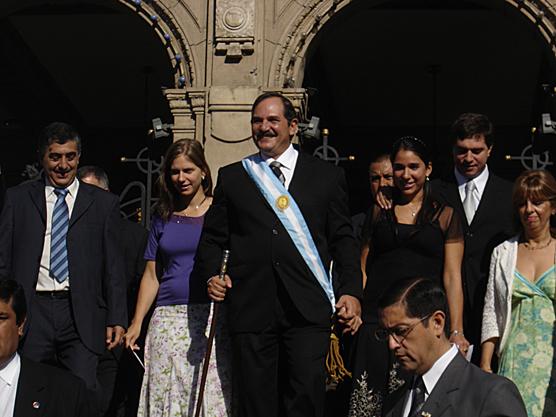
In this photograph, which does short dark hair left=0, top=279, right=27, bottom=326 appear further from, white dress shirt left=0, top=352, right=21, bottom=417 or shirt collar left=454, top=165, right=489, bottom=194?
shirt collar left=454, top=165, right=489, bottom=194

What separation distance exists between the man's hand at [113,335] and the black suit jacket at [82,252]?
3 centimetres

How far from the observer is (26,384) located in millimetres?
5398

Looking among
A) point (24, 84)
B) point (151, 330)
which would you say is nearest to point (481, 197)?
point (151, 330)

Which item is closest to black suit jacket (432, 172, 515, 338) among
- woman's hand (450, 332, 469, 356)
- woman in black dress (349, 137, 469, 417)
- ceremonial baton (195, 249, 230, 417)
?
woman in black dress (349, 137, 469, 417)

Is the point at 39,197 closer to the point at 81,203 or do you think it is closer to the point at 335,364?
the point at 81,203

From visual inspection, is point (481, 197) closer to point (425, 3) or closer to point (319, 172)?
point (319, 172)

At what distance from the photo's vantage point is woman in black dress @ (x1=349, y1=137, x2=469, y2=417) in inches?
240

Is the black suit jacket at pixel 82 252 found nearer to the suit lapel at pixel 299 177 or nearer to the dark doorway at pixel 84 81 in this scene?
the suit lapel at pixel 299 177

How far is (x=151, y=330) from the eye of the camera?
21.6 ft

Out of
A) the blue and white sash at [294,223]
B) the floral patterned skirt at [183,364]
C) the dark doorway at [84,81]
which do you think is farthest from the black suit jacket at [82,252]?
the dark doorway at [84,81]

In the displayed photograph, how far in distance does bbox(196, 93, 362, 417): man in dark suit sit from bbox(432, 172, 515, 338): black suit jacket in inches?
32.0

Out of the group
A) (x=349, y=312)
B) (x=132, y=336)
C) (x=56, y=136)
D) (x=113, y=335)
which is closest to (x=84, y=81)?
(x=56, y=136)

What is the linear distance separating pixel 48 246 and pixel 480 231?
8.18 ft

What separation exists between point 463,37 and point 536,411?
8.61 m
